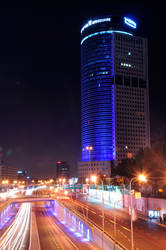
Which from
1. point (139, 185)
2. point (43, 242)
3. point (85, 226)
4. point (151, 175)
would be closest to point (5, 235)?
point (43, 242)

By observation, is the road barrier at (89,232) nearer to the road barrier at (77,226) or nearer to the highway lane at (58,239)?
the road barrier at (77,226)

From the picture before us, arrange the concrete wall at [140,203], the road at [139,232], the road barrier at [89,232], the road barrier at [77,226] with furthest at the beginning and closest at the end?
the concrete wall at [140,203], the road barrier at [77,226], the road at [139,232], the road barrier at [89,232]

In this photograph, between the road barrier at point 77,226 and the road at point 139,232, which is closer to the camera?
the road at point 139,232

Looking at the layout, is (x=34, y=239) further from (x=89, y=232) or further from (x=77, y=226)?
(x=89, y=232)

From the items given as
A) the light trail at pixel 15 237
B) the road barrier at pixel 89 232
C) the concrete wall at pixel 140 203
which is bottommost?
the light trail at pixel 15 237

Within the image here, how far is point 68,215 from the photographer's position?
95125 mm

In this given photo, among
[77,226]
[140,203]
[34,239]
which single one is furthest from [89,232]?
[140,203]

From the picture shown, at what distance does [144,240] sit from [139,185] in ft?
204

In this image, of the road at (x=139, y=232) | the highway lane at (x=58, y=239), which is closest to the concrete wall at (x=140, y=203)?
the road at (x=139, y=232)

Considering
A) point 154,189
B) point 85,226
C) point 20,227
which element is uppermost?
point 154,189

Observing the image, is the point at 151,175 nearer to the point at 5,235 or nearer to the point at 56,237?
the point at 56,237

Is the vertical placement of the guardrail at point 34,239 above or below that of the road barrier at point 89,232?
below

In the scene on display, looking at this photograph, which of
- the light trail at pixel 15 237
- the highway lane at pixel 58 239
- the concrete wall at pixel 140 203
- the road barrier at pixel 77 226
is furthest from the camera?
the light trail at pixel 15 237

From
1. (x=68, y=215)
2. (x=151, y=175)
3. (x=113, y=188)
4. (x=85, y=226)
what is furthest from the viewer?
(x=113, y=188)
